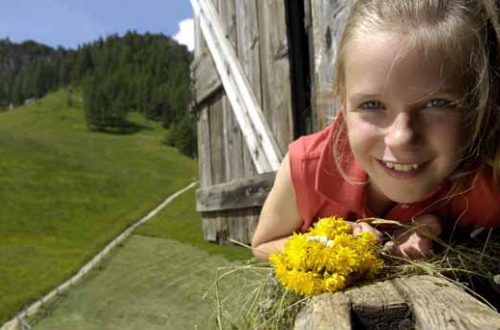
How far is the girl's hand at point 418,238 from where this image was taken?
1.65m

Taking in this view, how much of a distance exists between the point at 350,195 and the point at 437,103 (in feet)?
1.39

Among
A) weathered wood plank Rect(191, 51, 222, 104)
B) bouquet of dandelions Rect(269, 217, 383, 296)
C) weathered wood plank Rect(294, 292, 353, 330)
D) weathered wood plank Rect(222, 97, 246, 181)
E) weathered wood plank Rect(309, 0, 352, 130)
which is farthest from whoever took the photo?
weathered wood plank Rect(191, 51, 222, 104)

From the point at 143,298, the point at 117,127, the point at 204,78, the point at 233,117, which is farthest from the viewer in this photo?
the point at 117,127

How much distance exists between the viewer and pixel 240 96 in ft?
15.2

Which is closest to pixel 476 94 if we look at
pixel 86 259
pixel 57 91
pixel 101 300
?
pixel 101 300

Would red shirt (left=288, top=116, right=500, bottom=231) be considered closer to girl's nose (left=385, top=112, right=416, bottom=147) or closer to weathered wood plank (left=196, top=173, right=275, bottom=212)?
girl's nose (left=385, top=112, right=416, bottom=147)

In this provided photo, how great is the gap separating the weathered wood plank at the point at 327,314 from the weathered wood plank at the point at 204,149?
4.26 meters

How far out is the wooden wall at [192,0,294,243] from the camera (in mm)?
4062

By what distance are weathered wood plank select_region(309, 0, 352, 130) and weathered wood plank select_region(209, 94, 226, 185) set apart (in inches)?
89.7

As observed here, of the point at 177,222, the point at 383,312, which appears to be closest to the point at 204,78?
the point at 383,312

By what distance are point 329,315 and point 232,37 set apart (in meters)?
3.85

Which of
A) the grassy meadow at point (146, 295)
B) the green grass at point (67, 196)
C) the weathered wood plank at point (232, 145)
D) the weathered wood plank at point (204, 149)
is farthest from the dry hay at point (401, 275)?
the green grass at point (67, 196)

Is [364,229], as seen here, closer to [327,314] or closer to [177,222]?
[327,314]

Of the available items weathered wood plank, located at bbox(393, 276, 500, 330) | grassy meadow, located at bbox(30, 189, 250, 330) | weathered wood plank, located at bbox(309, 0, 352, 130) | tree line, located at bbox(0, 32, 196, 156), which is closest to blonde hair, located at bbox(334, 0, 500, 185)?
weathered wood plank, located at bbox(393, 276, 500, 330)
